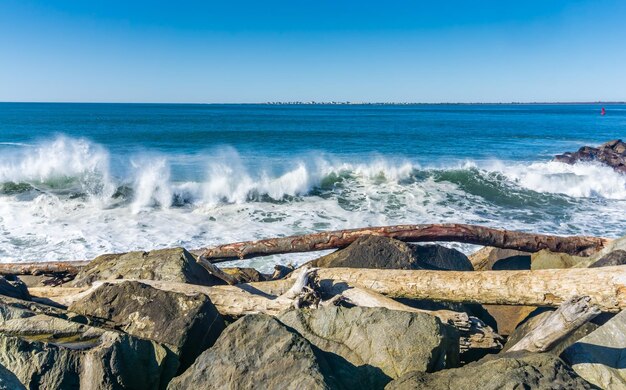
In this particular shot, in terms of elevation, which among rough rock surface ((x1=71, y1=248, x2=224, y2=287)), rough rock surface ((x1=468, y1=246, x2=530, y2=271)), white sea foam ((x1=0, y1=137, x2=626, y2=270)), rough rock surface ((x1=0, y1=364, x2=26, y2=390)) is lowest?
white sea foam ((x1=0, y1=137, x2=626, y2=270))

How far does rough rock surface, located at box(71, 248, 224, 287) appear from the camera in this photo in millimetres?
5117

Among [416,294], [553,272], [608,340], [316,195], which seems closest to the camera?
[608,340]

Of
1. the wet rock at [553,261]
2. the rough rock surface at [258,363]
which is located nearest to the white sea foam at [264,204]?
the wet rock at [553,261]

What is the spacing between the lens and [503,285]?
435 cm

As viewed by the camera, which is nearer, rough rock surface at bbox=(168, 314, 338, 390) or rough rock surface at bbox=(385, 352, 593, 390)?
rough rock surface at bbox=(385, 352, 593, 390)

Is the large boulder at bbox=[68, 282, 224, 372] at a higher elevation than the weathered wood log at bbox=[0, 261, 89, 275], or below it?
higher

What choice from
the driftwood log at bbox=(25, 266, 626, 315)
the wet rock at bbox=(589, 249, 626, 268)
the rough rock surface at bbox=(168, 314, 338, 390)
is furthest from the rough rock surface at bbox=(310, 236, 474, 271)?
the rough rock surface at bbox=(168, 314, 338, 390)

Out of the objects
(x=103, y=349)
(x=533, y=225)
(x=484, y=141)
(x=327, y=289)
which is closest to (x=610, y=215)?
(x=533, y=225)

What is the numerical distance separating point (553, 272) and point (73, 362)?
4.09m

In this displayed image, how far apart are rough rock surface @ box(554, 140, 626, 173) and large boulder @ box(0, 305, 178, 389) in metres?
22.8

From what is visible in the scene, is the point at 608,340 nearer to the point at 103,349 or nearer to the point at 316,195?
the point at 103,349

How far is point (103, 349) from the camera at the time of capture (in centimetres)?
315

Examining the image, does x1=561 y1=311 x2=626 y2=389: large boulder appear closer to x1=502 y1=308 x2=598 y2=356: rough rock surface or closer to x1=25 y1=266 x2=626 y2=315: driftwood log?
x1=502 y1=308 x2=598 y2=356: rough rock surface

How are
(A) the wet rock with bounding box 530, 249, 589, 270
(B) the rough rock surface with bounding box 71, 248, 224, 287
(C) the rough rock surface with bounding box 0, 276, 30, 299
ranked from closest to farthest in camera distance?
(C) the rough rock surface with bounding box 0, 276, 30, 299 → (B) the rough rock surface with bounding box 71, 248, 224, 287 → (A) the wet rock with bounding box 530, 249, 589, 270
